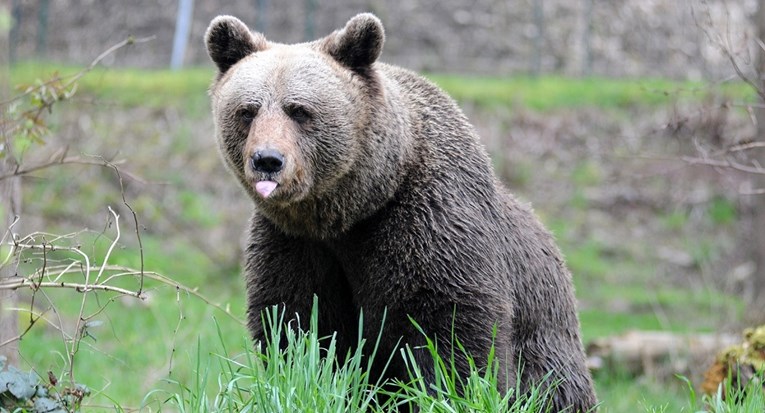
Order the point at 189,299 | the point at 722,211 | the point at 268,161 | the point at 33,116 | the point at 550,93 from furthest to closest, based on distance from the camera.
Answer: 1. the point at 550,93
2. the point at 722,211
3. the point at 189,299
4. the point at 33,116
5. the point at 268,161

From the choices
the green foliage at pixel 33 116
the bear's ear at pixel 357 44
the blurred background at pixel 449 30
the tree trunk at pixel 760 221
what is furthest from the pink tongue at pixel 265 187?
the blurred background at pixel 449 30

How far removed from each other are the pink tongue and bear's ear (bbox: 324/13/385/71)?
84cm

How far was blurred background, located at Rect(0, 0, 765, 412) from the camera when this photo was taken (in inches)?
374

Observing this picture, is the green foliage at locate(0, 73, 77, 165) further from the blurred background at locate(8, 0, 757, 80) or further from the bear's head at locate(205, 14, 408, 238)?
the blurred background at locate(8, 0, 757, 80)

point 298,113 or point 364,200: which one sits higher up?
point 298,113

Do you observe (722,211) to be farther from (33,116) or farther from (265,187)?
(265,187)

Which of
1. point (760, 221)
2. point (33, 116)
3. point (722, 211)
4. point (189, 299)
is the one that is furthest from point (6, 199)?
point (722, 211)

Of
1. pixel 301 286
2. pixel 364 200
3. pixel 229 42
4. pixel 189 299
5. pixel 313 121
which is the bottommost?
pixel 189 299

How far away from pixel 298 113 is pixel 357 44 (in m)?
0.51

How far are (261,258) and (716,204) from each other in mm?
10570

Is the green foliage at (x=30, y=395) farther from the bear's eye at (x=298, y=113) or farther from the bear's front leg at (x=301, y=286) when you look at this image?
the bear's eye at (x=298, y=113)

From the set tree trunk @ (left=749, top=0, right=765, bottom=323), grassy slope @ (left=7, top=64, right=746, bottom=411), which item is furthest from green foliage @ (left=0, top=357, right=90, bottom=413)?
tree trunk @ (left=749, top=0, right=765, bottom=323)

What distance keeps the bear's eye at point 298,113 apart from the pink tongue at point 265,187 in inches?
14.9

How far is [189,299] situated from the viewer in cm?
782
